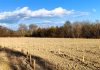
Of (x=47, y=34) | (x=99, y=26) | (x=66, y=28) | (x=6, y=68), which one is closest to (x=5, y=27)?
(x=47, y=34)

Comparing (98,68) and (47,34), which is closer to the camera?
(98,68)

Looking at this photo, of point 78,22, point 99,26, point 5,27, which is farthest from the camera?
point 5,27

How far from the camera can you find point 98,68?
63.2ft

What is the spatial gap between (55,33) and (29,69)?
299 feet

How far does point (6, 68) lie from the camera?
1967 cm

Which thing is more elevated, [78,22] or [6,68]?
[78,22]

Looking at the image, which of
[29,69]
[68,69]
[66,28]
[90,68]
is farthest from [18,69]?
[66,28]

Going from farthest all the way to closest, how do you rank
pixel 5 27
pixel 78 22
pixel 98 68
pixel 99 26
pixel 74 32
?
pixel 5 27 → pixel 78 22 → pixel 74 32 → pixel 99 26 → pixel 98 68

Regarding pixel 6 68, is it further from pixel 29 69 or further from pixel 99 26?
pixel 99 26

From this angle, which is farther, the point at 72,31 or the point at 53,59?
the point at 72,31

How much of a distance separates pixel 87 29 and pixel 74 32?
7010 mm

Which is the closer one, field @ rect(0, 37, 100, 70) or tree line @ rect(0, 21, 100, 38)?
field @ rect(0, 37, 100, 70)

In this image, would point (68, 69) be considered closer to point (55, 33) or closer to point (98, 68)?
point (98, 68)

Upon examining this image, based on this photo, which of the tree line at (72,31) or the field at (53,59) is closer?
the field at (53,59)
